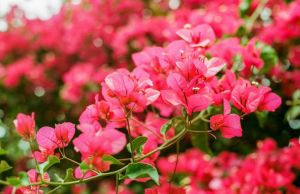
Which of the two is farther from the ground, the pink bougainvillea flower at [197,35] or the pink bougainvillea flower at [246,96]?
the pink bougainvillea flower at [197,35]

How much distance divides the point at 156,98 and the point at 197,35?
9.8 inches

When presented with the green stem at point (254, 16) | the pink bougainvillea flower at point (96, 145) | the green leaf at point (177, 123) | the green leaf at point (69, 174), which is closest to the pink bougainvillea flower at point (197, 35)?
the green leaf at point (177, 123)

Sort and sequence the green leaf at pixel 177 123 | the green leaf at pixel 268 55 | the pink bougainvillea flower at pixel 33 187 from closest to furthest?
the pink bougainvillea flower at pixel 33 187 < the green leaf at pixel 177 123 < the green leaf at pixel 268 55

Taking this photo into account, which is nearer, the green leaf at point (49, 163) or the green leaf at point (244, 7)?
the green leaf at point (49, 163)

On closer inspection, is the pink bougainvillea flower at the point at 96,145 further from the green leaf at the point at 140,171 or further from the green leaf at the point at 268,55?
the green leaf at the point at 268,55

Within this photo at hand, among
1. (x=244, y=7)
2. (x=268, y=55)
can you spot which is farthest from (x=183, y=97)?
(x=244, y=7)

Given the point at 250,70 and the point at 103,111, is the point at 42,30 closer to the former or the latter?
the point at 250,70

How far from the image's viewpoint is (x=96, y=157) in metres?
0.89

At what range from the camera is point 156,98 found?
876mm

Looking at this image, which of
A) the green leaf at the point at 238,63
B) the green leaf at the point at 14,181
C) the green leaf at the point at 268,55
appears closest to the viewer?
the green leaf at the point at 14,181

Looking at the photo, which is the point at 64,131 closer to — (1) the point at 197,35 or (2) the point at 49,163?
(2) the point at 49,163

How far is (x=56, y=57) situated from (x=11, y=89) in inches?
14.1

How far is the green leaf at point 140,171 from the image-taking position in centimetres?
79

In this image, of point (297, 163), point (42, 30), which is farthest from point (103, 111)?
point (42, 30)
